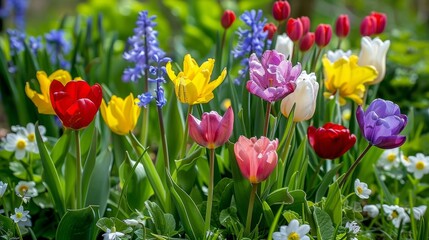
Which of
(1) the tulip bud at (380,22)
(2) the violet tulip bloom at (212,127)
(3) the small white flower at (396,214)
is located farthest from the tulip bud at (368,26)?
(2) the violet tulip bloom at (212,127)

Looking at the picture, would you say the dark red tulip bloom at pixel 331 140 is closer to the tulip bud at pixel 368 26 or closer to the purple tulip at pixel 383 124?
the purple tulip at pixel 383 124

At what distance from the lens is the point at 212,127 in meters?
1.31

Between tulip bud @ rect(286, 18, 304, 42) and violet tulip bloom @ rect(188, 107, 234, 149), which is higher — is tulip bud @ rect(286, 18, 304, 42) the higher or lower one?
the higher one

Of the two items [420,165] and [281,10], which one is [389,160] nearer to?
[420,165]

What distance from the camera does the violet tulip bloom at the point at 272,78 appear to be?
136 centimetres

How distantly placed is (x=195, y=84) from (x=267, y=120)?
0.17 metres

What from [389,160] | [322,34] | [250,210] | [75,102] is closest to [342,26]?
[322,34]

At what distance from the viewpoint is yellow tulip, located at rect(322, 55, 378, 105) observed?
67.6 inches

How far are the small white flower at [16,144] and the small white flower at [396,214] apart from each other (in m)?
0.97

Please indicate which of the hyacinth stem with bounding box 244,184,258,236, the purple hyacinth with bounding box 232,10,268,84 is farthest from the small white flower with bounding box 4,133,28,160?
the hyacinth stem with bounding box 244,184,258,236

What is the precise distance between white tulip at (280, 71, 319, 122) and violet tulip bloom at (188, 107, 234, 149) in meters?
0.19

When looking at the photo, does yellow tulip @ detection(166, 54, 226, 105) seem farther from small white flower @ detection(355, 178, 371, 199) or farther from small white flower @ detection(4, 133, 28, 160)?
small white flower @ detection(4, 133, 28, 160)

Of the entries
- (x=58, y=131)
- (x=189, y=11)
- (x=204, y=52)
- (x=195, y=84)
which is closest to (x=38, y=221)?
(x=58, y=131)

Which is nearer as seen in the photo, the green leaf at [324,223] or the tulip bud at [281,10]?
the green leaf at [324,223]
